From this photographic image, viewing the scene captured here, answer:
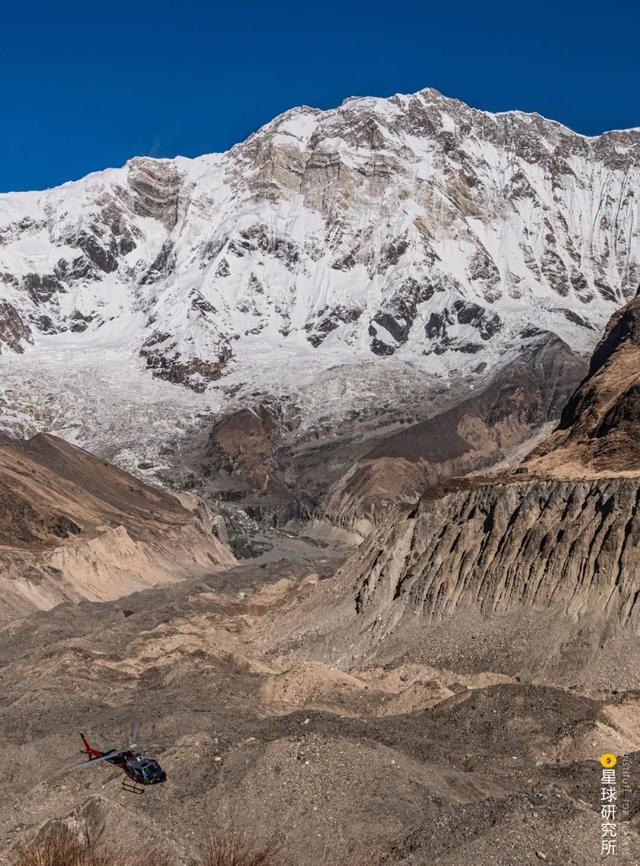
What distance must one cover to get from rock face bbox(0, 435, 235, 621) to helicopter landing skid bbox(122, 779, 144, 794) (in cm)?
6354

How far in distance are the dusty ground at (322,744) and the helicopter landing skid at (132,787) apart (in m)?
0.22

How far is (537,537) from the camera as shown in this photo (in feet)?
198

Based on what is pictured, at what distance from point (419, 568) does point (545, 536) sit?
28.6 ft

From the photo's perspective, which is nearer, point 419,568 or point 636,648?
point 636,648

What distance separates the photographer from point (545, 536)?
6009 cm

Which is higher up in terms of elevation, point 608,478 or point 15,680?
point 608,478

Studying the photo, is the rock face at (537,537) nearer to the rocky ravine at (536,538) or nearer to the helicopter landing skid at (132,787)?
the rocky ravine at (536,538)

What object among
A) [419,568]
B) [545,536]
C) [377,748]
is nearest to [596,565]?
[545,536]

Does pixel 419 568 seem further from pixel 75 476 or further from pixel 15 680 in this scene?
pixel 75 476

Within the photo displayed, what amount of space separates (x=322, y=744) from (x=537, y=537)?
3038cm

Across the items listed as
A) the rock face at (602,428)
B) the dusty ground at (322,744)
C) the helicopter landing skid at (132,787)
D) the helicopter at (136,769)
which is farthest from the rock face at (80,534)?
the helicopter landing skid at (132,787)

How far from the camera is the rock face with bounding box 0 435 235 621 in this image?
108 meters
